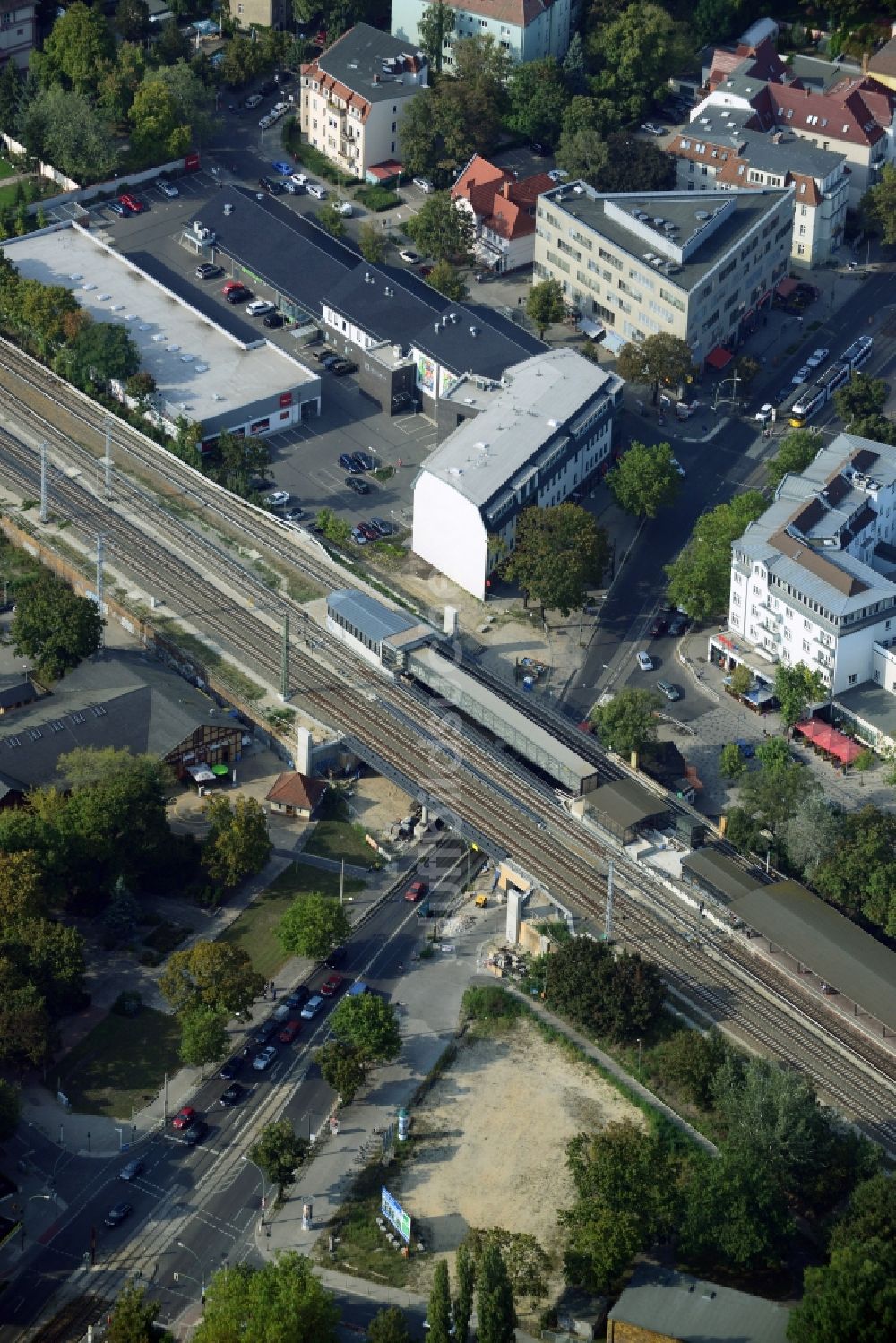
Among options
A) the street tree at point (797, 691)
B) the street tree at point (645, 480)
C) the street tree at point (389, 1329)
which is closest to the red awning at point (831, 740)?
the street tree at point (797, 691)

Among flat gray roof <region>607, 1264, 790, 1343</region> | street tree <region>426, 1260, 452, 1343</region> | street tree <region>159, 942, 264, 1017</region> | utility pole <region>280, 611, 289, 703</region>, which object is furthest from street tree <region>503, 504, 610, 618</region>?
street tree <region>426, 1260, 452, 1343</region>

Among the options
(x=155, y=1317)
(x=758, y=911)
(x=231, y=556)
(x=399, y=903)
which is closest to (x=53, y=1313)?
(x=155, y=1317)

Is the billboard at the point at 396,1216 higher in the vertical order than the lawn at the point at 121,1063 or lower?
higher

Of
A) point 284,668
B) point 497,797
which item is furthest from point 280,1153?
point 284,668

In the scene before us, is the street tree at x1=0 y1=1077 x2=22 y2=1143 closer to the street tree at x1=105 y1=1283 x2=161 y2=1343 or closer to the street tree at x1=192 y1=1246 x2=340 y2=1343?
the street tree at x1=105 y1=1283 x2=161 y2=1343

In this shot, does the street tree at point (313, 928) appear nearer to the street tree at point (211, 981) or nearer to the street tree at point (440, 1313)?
the street tree at point (211, 981)

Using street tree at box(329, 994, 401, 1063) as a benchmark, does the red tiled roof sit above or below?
below
